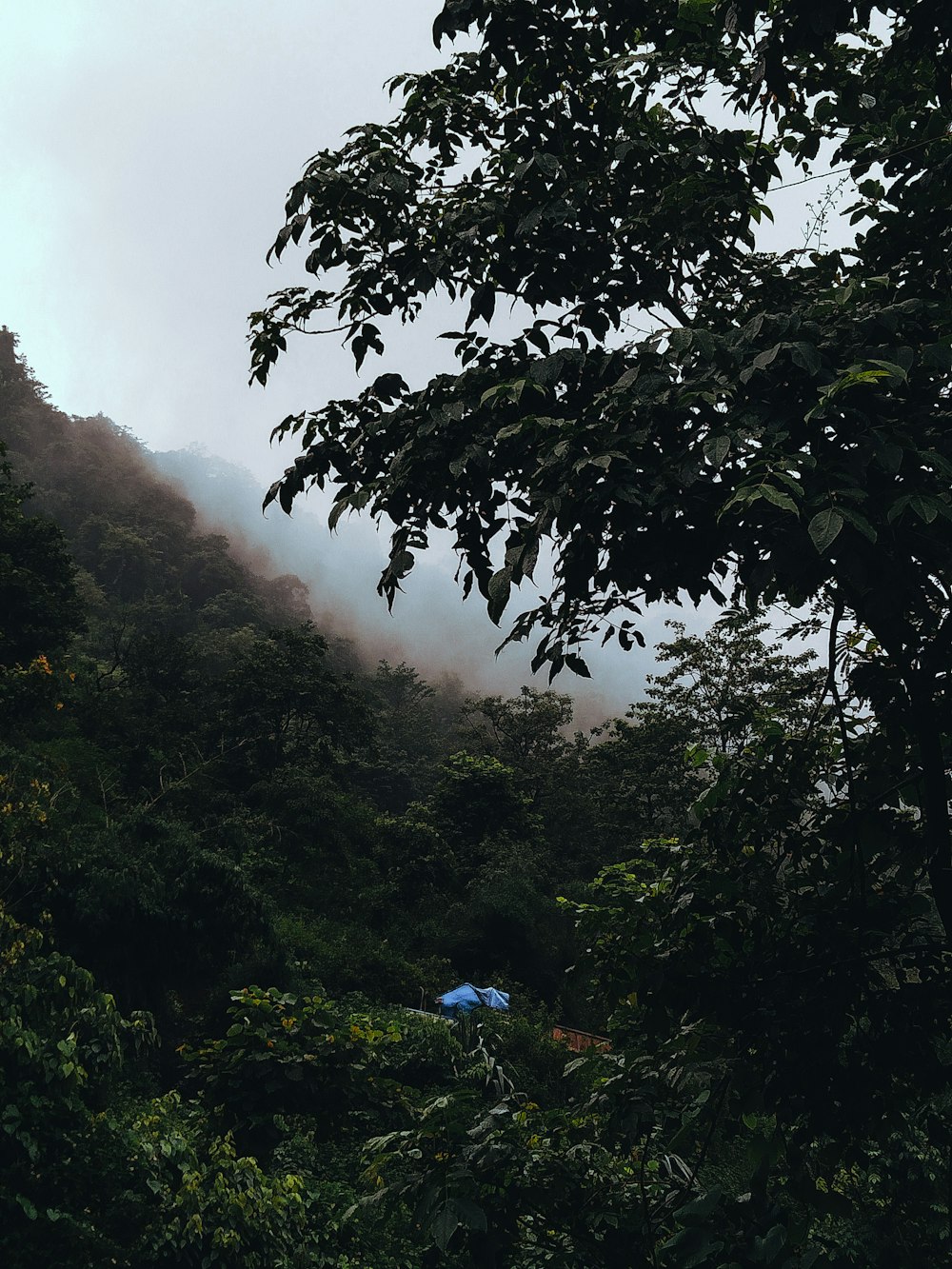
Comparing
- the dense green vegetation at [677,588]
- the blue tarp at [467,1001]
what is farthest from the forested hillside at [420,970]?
the blue tarp at [467,1001]

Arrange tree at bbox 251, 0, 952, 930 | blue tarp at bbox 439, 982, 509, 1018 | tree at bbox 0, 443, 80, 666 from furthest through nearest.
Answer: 1. tree at bbox 0, 443, 80, 666
2. blue tarp at bbox 439, 982, 509, 1018
3. tree at bbox 251, 0, 952, 930

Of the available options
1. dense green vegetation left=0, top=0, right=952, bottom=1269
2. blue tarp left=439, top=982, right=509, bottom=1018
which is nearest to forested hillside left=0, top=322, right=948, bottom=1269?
dense green vegetation left=0, top=0, right=952, bottom=1269

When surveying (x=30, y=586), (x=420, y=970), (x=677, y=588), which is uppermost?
(x=30, y=586)

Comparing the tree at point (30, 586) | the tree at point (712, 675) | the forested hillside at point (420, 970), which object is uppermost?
the tree at point (712, 675)

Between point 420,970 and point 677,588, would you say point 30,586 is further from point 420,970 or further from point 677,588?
point 677,588

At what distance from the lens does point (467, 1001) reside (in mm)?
16281

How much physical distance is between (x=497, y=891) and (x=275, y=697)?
7633 mm

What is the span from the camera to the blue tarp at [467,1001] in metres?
15.8

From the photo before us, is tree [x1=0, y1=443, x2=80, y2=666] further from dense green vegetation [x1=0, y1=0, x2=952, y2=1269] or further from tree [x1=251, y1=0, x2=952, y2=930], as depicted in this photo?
tree [x1=251, y1=0, x2=952, y2=930]

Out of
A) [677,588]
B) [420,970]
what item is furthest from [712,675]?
[677,588]

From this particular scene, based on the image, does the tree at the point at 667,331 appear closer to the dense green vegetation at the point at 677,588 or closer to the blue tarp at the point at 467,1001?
the dense green vegetation at the point at 677,588

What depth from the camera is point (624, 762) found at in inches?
1008

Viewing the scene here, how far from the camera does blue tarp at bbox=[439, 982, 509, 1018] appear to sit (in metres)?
15.8

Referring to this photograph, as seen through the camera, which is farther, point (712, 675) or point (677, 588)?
point (712, 675)
